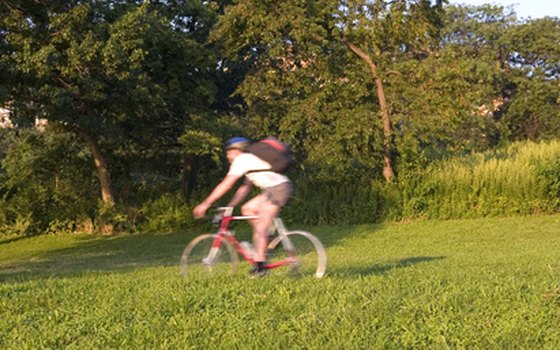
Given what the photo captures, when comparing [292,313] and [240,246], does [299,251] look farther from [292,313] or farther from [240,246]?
[292,313]

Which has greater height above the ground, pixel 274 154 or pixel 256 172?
pixel 274 154

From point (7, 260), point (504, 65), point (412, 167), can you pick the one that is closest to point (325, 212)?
point (412, 167)

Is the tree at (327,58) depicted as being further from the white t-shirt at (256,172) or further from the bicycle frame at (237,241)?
the white t-shirt at (256,172)

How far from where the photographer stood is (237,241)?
26.2ft

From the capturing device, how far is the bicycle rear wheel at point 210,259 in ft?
26.4

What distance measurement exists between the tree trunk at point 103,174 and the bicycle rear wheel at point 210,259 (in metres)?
14.9

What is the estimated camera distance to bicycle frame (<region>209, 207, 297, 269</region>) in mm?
7531

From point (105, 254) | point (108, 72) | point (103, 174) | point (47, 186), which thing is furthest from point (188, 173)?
point (108, 72)

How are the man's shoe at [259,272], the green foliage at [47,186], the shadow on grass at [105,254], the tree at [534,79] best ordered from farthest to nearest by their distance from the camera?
the tree at [534,79], the green foliage at [47,186], the shadow on grass at [105,254], the man's shoe at [259,272]

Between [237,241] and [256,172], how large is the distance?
47.1 inches

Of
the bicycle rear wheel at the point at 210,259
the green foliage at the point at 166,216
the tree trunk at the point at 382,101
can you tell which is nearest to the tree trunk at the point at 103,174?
the green foliage at the point at 166,216

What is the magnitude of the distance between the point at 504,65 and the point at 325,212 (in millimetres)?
24712

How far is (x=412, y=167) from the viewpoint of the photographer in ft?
72.2

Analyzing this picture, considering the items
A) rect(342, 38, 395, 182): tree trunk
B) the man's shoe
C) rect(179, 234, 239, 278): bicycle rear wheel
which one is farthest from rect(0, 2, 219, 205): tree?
the man's shoe
